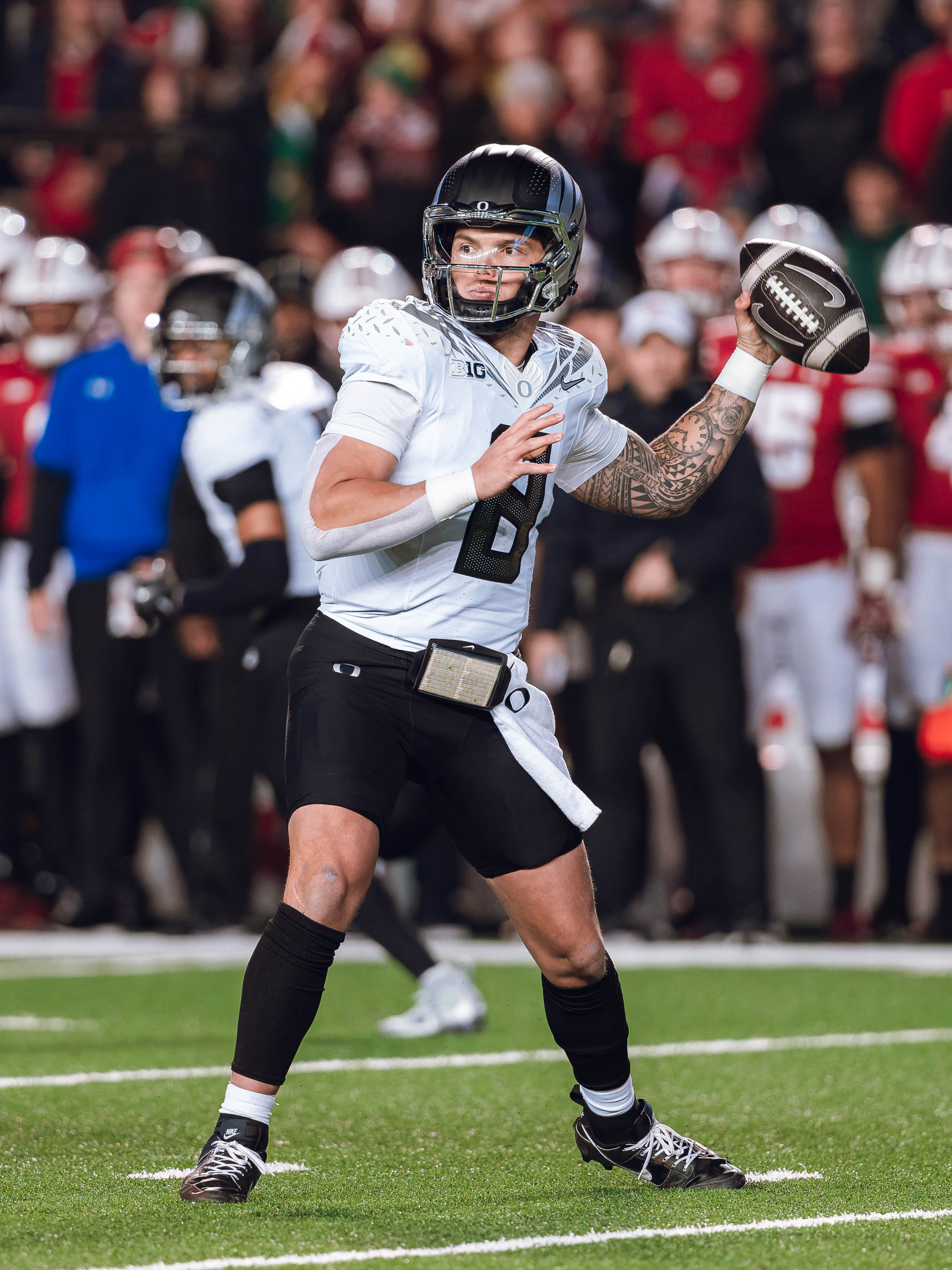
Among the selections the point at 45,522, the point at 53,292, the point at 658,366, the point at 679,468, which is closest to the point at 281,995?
the point at 679,468

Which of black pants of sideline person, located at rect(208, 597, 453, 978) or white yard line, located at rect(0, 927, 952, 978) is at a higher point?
black pants of sideline person, located at rect(208, 597, 453, 978)

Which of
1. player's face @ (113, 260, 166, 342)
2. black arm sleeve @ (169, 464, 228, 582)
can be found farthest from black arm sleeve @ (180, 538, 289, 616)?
player's face @ (113, 260, 166, 342)

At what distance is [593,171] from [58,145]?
3.16 metres

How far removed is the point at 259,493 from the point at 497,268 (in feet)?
7.05

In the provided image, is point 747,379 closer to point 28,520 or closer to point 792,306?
point 792,306

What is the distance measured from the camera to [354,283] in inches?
352

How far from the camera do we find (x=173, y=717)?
848cm

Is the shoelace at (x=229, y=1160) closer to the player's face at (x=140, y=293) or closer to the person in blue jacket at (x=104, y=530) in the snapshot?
the person in blue jacket at (x=104, y=530)

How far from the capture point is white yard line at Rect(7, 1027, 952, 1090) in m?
5.14

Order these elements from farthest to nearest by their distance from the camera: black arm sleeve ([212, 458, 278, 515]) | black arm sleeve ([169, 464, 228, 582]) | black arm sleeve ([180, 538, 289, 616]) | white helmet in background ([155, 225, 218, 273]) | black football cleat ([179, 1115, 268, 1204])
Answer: white helmet in background ([155, 225, 218, 273]) → black arm sleeve ([169, 464, 228, 582]) → black arm sleeve ([212, 458, 278, 515]) → black arm sleeve ([180, 538, 289, 616]) → black football cleat ([179, 1115, 268, 1204])

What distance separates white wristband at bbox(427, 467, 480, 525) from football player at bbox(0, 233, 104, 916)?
537 cm

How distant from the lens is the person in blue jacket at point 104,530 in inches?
328

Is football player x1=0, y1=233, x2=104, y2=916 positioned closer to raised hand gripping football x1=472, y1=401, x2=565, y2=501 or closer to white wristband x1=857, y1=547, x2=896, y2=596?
white wristband x1=857, y1=547, x2=896, y2=596

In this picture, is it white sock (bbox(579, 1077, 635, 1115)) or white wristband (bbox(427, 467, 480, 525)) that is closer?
white wristband (bbox(427, 467, 480, 525))
